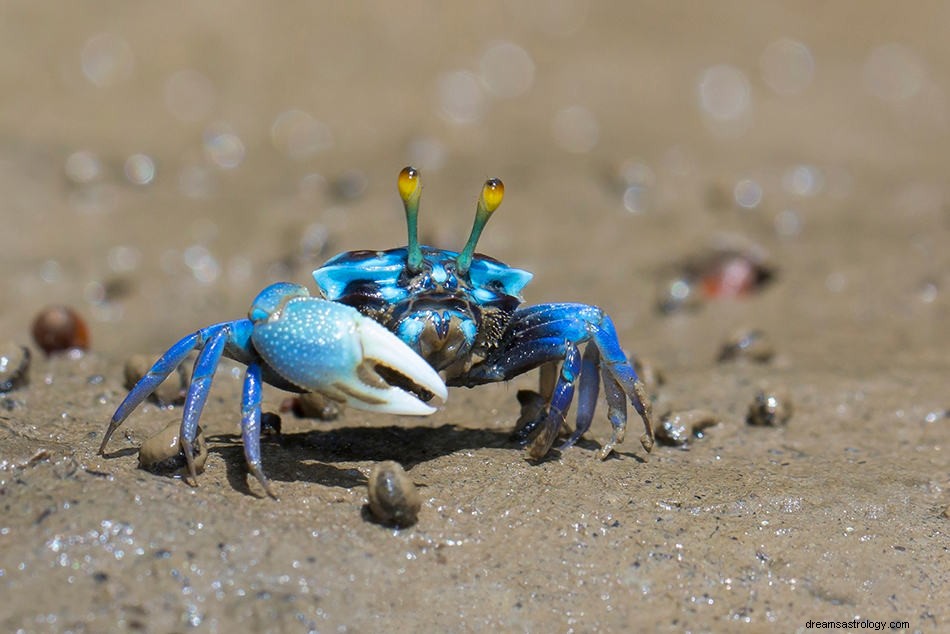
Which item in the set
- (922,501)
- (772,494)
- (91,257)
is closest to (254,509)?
→ (772,494)

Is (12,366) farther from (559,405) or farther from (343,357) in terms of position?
(559,405)

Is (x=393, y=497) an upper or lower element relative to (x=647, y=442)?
lower

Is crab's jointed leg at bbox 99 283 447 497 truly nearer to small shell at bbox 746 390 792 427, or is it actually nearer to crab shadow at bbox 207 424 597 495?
crab shadow at bbox 207 424 597 495

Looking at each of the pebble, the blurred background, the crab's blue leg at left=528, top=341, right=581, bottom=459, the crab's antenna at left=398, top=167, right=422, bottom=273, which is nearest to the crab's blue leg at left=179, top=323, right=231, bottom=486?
the crab's antenna at left=398, top=167, right=422, bottom=273

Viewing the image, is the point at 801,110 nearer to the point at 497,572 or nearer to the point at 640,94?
the point at 640,94

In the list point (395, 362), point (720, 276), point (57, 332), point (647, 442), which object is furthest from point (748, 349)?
point (57, 332)

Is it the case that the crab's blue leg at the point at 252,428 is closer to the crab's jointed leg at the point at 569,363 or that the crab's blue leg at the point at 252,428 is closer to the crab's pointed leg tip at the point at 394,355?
the crab's pointed leg tip at the point at 394,355
